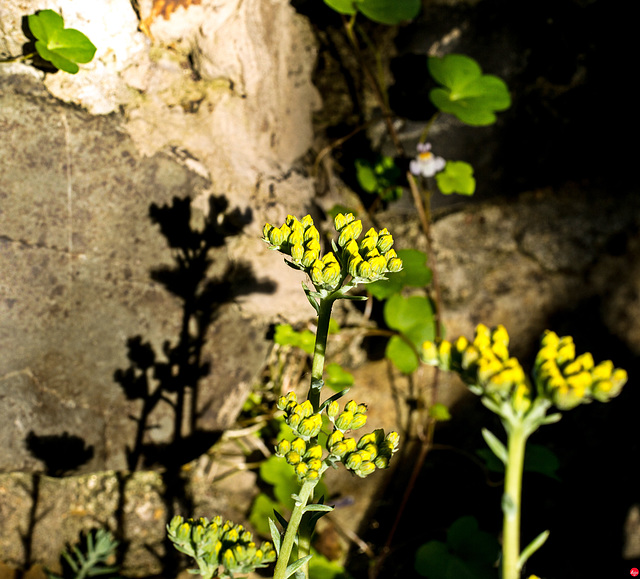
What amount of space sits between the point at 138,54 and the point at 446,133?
1.47 metres

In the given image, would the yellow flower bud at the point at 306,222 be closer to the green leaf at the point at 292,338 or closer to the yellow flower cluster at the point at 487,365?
the yellow flower cluster at the point at 487,365

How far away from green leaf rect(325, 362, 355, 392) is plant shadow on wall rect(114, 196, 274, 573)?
1.62 ft

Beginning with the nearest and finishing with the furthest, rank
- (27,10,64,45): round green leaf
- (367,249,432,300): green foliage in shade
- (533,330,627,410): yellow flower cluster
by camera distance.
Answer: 1. (533,330,627,410): yellow flower cluster
2. (27,10,64,45): round green leaf
3. (367,249,432,300): green foliage in shade

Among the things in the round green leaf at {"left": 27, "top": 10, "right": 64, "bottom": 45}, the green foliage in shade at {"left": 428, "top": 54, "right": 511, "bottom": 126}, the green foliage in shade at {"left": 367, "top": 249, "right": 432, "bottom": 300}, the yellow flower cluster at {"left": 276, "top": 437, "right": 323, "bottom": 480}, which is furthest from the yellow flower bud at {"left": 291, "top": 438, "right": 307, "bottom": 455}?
the green foliage in shade at {"left": 428, "top": 54, "right": 511, "bottom": 126}

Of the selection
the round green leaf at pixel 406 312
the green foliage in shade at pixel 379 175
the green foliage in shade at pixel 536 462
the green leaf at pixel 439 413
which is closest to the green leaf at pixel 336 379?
the round green leaf at pixel 406 312

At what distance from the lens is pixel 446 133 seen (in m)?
2.37

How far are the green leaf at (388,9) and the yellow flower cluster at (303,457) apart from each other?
1765 millimetres

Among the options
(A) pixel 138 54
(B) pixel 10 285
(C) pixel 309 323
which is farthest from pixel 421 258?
(B) pixel 10 285

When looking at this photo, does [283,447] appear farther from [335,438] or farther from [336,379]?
[336,379]

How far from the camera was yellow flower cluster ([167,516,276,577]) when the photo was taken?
97 centimetres

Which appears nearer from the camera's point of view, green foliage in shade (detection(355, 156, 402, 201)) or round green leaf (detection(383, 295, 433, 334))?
round green leaf (detection(383, 295, 433, 334))

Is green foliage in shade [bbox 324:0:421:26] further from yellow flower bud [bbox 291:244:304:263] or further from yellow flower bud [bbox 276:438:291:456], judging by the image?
yellow flower bud [bbox 276:438:291:456]

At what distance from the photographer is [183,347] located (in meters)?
1.84

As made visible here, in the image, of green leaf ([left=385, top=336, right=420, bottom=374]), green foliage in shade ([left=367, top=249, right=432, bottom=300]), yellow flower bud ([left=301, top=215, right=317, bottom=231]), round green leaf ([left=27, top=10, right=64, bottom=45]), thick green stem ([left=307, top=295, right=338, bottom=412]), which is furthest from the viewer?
green leaf ([left=385, top=336, right=420, bottom=374])
